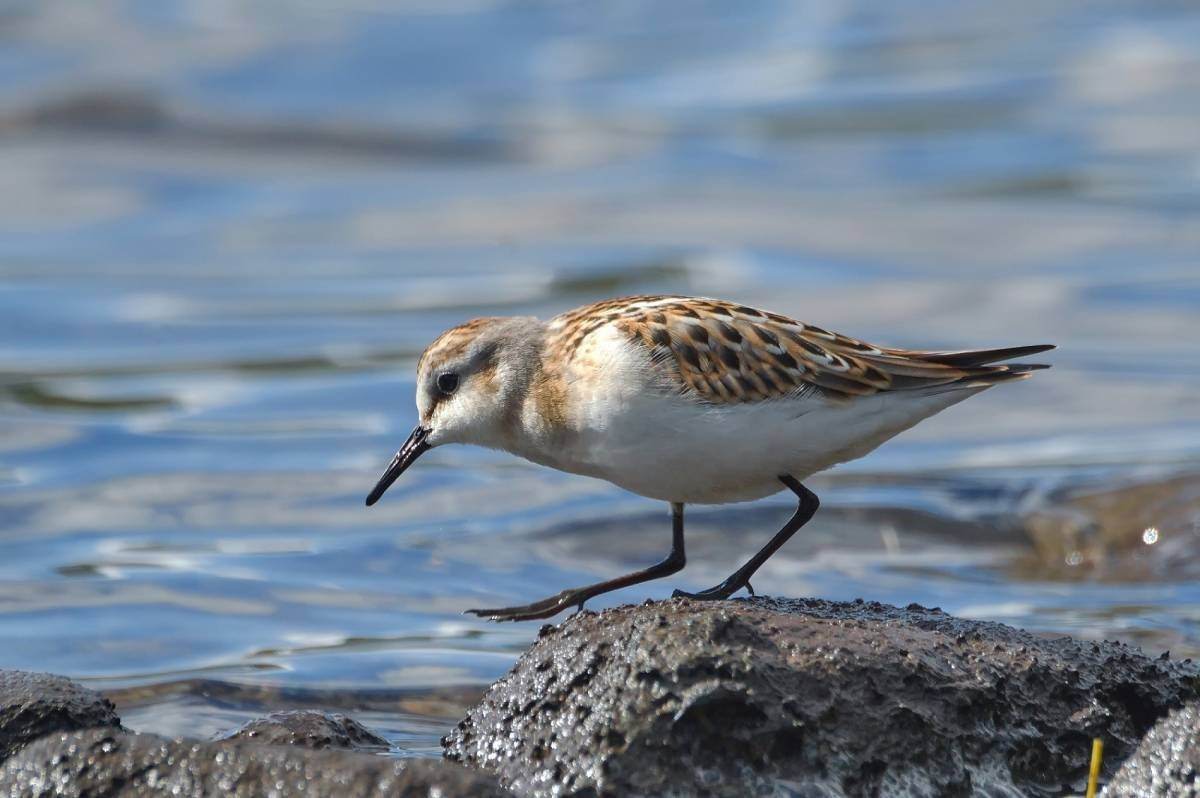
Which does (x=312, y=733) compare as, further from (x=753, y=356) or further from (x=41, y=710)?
(x=753, y=356)

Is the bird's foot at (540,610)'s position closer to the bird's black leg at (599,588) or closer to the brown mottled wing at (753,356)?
the bird's black leg at (599,588)

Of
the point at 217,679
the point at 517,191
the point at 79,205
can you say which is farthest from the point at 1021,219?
the point at 217,679

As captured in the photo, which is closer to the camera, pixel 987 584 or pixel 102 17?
pixel 987 584

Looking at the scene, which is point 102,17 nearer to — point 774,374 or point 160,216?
point 160,216

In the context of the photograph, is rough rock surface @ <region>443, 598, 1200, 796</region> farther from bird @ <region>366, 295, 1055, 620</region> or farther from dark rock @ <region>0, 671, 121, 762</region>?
dark rock @ <region>0, 671, 121, 762</region>

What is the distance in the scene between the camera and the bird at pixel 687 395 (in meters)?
6.46

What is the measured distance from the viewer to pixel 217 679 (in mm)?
8555

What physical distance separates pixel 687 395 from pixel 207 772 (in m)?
2.22

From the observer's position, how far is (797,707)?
17.6 ft

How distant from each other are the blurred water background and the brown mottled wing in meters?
1.98

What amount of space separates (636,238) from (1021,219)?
4177mm

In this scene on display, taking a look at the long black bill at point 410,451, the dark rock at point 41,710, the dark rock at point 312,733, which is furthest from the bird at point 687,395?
the dark rock at point 41,710

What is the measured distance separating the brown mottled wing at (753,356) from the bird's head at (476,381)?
22cm

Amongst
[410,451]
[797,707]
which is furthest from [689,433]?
[410,451]
